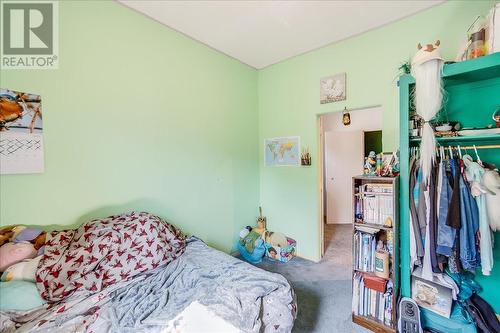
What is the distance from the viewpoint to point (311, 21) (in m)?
2.10

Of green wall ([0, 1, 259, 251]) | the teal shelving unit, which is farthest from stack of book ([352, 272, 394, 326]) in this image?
green wall ([0, 1, 259, 251])

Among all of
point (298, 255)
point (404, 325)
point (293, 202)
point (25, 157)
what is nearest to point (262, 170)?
point (293, 202)

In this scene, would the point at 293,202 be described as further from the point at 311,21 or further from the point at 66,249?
the point at 66,249

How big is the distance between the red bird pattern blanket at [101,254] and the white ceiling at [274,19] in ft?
6.33

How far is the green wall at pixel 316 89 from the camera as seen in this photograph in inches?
74.6

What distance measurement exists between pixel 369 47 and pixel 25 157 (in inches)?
127

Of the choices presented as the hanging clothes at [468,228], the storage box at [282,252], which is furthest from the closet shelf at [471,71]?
the storage box at [282,252]

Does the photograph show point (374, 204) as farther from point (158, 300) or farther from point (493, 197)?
point (158, 300)

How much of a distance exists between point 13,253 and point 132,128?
1170mm

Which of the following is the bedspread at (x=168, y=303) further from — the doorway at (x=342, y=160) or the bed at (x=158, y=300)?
the doorway at (x=342, y=160)

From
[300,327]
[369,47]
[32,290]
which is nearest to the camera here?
[32,290]

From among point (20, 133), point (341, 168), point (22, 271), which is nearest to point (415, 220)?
point (22, 271)

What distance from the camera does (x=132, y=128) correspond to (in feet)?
6.34

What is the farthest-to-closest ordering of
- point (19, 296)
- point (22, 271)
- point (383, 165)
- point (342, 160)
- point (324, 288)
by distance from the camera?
point (342, 160) < point (324, 288) < point (383, 165) < point (22, 271) < point (19, 296)
